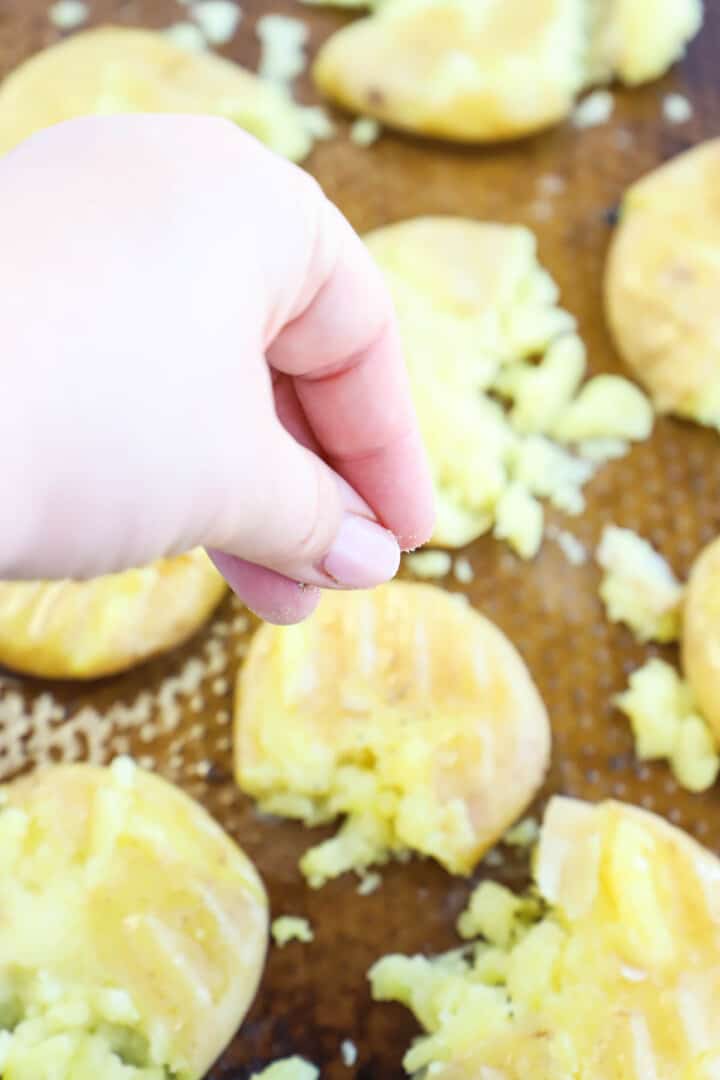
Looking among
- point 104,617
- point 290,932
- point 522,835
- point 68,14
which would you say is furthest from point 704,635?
point 68,14

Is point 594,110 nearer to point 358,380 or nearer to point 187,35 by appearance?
point 187,35

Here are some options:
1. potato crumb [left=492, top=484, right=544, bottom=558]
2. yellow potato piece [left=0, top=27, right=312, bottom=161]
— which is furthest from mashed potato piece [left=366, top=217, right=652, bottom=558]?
yellow potato piece [left=0, top=27, right=312, bottom=161]

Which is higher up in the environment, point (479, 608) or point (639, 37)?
point (639, 37)

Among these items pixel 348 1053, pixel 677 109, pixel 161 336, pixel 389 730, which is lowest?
pixel 348 1053

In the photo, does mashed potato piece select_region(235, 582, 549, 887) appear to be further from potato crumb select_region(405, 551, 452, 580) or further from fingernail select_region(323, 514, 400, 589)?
fingernail select_region(323, 514, 400, 589)

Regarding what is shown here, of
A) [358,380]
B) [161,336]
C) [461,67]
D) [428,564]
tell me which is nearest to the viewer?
[161,336]

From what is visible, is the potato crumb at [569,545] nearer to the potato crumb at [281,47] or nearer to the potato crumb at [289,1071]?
the potato crumb at [289,1071]

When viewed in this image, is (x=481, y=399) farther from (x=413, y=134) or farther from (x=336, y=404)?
(x=336, y=404)
